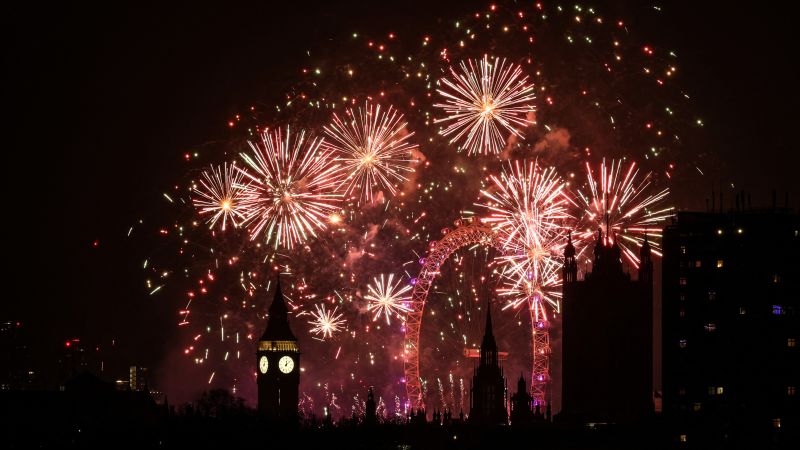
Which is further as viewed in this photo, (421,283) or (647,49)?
(421,283)

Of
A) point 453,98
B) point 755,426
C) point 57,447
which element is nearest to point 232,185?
point 453,98

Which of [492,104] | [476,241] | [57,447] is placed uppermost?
[492,104]

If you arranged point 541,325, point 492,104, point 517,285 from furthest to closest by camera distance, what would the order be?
point 541,325 < point 517,285 < point 492,104

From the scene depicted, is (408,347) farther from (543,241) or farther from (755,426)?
(755,426)

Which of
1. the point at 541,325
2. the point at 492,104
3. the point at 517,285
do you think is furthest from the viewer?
the point at 541,325

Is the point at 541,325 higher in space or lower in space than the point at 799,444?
higher

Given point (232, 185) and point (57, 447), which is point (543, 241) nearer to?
A: point (232, 185)

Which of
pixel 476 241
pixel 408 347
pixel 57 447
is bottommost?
pixel 57 447

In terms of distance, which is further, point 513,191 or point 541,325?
point 541,325

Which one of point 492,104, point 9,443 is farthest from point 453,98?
point 9,443
